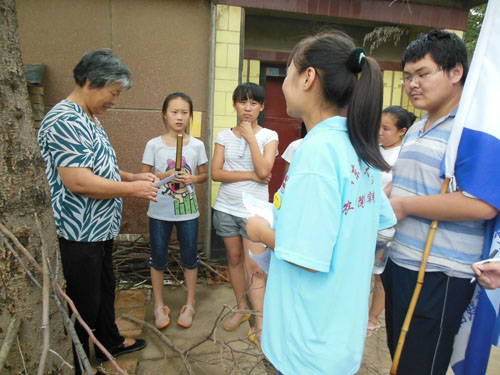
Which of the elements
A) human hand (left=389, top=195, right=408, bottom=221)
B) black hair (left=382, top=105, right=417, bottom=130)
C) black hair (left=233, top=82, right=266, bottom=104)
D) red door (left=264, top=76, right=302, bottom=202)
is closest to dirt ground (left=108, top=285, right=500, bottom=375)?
human hand (left=389, top=195, right=408, bottom=221)

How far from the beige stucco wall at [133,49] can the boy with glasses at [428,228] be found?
2.72 m

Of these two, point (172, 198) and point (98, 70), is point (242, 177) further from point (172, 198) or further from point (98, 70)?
point (98, 70)

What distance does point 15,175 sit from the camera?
42.5 inches

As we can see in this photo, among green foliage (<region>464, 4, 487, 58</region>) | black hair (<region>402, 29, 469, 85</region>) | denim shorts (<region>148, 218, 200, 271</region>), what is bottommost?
denim shorts (<region>148, 218, 200, 271</region>)

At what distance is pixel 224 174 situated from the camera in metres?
2.81

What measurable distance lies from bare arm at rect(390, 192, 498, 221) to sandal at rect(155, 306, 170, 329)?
2164 millimetres

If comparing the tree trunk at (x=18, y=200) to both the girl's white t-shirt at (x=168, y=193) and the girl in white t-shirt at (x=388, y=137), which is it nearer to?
the girl's white t-shirt at (x=168, y=193)

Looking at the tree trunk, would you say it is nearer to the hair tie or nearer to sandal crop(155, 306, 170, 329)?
the hair tie

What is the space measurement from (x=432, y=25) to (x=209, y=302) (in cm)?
430

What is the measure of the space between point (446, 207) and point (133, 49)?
11.4 feet

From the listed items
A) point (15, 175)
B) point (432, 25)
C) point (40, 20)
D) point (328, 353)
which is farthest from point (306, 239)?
point (432, 25)

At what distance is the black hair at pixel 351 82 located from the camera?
3.59ft

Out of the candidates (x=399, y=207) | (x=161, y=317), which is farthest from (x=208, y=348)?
(x=399, y=207)

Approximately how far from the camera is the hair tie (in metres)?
1.09
